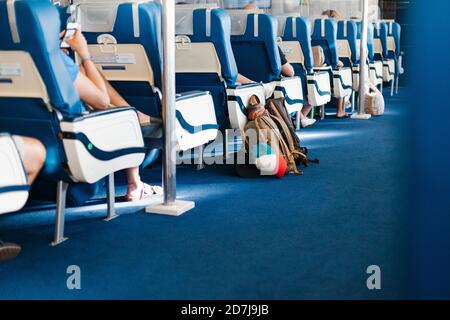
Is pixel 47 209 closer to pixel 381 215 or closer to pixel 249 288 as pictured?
pixel 249 288

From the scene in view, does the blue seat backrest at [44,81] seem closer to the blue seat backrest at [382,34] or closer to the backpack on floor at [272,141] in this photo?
the backpack on floor at [272,141]

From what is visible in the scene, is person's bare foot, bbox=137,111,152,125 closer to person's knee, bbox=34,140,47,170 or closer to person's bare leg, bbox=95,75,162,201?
person's bare leg, bbox=95,75,162,201

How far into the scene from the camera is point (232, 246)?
295 cm

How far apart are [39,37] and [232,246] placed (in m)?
1.34

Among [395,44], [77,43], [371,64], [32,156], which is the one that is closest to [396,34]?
[395,44]

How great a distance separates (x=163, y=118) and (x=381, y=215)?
1.39 meters

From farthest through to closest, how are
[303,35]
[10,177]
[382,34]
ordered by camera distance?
1. [382,34]
2. [303,35]
3. [10,177]

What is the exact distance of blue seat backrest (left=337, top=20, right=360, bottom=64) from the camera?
8.00 meters

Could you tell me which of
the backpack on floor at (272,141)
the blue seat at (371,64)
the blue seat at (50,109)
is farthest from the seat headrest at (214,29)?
the blue seat at (371,64)

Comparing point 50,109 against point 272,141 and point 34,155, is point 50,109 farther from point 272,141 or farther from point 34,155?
point 272,141

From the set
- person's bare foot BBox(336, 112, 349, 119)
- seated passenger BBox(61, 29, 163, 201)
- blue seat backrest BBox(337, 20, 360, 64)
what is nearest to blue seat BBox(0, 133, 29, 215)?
seated passenger BBox(61, 29, 163, 201)

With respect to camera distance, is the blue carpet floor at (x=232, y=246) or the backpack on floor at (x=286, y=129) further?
the backpack on floor at (x=286, y=129)

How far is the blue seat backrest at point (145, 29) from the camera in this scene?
352cm

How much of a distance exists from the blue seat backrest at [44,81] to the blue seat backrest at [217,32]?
160cm
